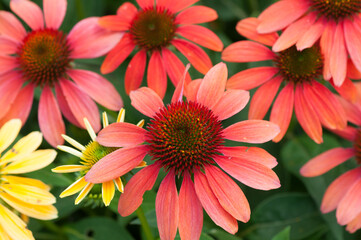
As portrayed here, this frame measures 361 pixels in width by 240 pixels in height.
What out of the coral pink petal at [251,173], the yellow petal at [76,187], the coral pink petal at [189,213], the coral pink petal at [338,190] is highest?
the yellow petal at [76,187]

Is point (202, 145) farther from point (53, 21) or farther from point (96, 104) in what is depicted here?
point (53, 21)

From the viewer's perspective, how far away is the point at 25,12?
1105mm

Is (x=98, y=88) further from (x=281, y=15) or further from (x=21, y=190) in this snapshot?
(x=281, y=15)

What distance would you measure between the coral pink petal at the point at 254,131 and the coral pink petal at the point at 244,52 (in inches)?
9.4

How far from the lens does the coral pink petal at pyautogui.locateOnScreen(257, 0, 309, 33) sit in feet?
3.23

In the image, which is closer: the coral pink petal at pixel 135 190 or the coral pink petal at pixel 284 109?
the coral pink petal at pixel 135 190

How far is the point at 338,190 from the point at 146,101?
50 cm

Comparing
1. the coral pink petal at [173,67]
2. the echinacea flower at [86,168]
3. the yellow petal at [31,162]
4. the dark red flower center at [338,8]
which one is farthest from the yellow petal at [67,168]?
the dark red flower center at [338,8]

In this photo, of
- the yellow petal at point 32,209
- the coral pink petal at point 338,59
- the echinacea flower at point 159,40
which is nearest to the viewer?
the yellow petal at point 32,209

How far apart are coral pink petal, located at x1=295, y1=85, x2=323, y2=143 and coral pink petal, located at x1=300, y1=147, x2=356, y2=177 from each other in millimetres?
100

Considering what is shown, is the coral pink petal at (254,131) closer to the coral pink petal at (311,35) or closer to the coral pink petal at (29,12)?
the coral pink petal at (311,35)

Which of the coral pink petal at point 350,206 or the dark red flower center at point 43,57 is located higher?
the dark red flower center at point 43,57

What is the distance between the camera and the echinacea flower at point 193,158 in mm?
720

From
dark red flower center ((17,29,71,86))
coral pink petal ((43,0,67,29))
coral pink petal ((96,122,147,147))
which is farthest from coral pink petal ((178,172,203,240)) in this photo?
coral pink petal ((43,0,67,29))
